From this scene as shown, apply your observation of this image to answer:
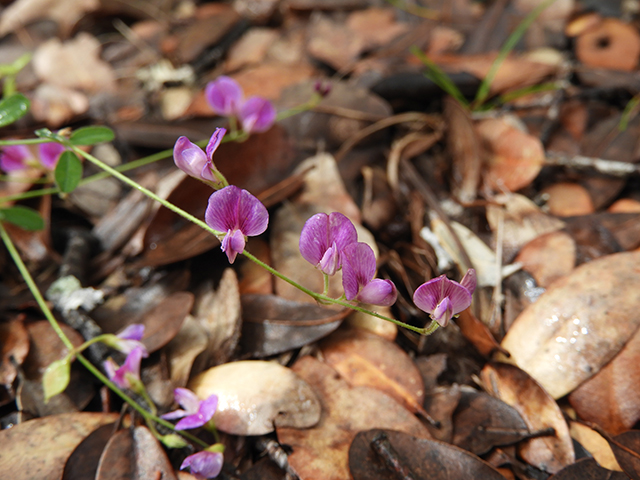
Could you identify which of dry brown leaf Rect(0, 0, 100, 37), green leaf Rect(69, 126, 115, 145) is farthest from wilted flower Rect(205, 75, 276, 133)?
dry brown leaf Rect(0, 0, 100, 37)

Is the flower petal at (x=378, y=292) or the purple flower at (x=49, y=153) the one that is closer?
the flower petal at (x=378, y=292)

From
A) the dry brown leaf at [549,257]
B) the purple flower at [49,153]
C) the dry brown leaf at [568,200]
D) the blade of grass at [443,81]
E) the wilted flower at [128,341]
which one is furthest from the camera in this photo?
the blade of grass at [443,81]

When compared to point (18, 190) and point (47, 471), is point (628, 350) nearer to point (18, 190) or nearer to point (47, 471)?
point (47, 471)

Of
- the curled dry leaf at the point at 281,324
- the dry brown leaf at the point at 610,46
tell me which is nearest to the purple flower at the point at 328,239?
the curled dry leaf at the point at 281,324

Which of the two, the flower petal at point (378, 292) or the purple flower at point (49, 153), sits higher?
the flower petal at point (378, 292)

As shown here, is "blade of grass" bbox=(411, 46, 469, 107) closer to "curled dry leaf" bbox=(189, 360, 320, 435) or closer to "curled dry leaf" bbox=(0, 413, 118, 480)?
"curled dry leaf" bbox=(189, 360, 320, 435)

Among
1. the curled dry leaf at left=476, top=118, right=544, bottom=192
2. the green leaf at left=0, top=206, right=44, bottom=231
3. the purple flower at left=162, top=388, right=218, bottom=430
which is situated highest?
the curled dry leaf at left=476, top=118, right=544, bottom=192

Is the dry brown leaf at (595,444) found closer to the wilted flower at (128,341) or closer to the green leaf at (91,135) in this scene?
the wilted flower at (128,341)
